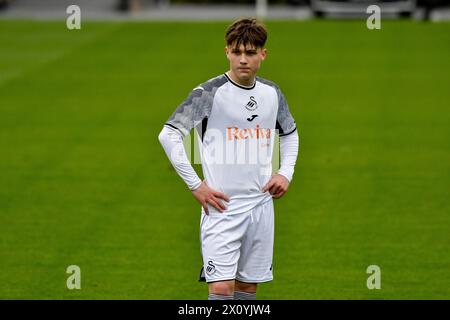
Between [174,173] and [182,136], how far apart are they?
28.7 ft

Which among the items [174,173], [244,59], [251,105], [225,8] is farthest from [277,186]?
[225,8]

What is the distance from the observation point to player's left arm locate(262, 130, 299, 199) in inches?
314

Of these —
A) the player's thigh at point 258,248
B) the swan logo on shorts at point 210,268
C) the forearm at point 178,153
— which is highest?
the forearm at point 178,153

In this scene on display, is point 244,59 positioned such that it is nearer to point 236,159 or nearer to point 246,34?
point 246,34

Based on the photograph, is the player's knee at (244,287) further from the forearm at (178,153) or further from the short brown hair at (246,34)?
the short brown hair at (246,34)

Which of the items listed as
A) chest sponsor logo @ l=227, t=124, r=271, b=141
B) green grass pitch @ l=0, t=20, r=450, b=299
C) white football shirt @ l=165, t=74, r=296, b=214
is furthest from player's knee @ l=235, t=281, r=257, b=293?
green grass pitch @ l=0, t=20, r=450, b=299

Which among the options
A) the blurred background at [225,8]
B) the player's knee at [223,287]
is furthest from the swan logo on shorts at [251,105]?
the blurred background at [225,8]

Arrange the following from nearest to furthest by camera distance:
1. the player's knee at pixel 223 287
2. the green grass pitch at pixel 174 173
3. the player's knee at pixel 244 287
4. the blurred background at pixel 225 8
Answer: the player's knee at pixel 223 287 < the player's knee at pixel 244 287 < the green grass pitch at pixel 174 173 < the blurred background at pixel 225 8

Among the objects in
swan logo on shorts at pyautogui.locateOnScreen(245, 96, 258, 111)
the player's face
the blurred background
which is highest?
the blurred background

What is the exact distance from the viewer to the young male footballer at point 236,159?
7.73 metres

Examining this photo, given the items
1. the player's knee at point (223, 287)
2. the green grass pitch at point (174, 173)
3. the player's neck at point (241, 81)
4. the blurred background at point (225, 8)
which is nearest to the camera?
the player's neck at point (241, 81)

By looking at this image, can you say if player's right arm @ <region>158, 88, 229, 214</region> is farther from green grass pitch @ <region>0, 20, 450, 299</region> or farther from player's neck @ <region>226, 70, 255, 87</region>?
green grass pitch @ <region>0, 20, 450, 299</region>

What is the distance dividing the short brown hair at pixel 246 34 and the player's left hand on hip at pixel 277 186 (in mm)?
915

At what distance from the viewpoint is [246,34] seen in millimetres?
7707
